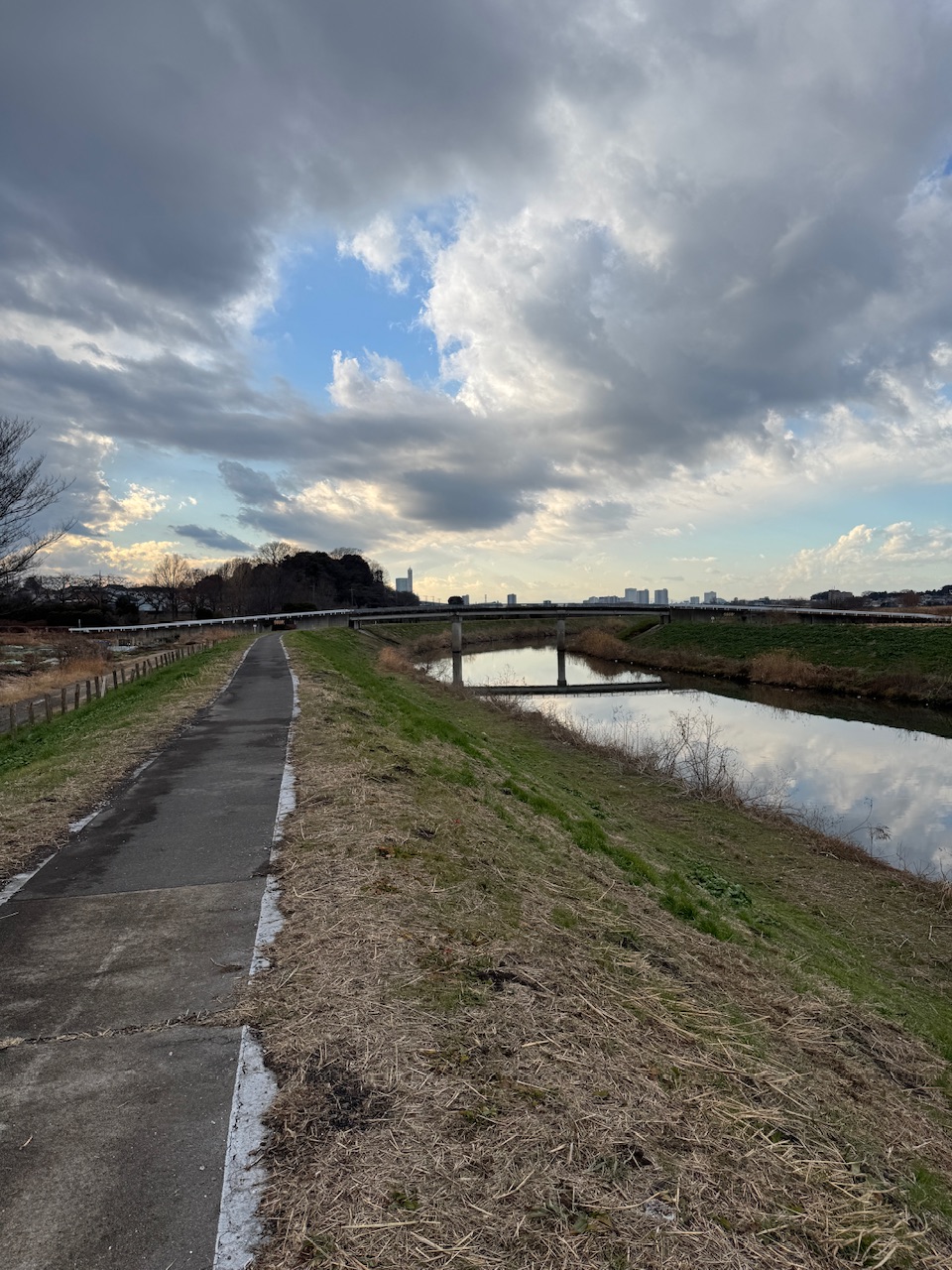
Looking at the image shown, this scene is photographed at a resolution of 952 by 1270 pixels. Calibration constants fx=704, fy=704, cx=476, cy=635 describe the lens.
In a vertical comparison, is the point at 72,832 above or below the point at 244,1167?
below

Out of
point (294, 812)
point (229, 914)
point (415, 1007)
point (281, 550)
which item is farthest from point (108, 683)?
point (281, 550)

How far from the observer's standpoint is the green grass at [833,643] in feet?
130

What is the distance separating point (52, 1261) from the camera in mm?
2516

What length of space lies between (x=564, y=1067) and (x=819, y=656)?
4842cm

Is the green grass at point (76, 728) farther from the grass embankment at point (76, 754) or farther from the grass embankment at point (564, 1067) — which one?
the grass embankment at point (564, 1067)

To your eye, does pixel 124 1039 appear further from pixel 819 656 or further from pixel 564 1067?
pixel 819 656

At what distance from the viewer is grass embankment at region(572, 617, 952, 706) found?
37312mm

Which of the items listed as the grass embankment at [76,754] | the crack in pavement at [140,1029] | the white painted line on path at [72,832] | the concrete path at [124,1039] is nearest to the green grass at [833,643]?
the grass embankment at [76,754]

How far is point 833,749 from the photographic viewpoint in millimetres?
24656

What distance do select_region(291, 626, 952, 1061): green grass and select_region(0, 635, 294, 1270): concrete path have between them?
2247mm

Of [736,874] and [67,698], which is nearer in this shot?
[736,874]

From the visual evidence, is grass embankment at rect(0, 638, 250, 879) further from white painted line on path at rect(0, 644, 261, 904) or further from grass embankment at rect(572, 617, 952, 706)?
grass embankment at rect(572, 617, 952, 706)

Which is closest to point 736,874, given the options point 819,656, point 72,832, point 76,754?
point 72,832

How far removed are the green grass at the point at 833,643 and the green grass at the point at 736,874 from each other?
28.6 metres
